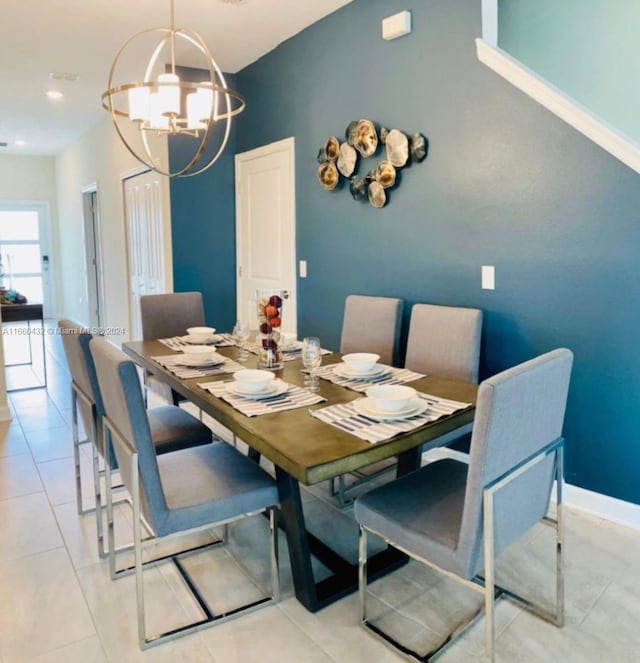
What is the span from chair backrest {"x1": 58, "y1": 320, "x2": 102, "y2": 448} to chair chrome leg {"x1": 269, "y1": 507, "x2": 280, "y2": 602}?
32.6 inches

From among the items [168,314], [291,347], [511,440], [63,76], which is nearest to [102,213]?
[63,76]

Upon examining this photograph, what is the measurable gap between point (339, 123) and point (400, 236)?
0.96 metres

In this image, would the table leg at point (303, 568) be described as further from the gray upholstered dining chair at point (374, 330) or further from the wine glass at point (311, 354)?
the gray upholstered dining chair at point (374, 330)

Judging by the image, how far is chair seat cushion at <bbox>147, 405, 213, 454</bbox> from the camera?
7.79 feet

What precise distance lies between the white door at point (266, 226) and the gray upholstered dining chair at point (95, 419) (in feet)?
5.63

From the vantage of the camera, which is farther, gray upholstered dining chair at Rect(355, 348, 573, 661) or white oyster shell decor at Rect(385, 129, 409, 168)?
white oyster shell decor at Rect(385, 129, 409, 168)

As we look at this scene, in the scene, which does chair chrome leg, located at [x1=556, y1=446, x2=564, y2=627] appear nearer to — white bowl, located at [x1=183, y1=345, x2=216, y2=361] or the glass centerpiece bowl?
the glass centerpiece bowl

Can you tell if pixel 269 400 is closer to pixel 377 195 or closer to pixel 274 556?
pixel 274 556

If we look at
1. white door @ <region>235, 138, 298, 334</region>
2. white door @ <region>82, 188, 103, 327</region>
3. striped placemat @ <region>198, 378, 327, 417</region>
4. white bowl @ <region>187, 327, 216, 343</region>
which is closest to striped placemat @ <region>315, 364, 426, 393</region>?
striped placemat @ <region>198, 378, 327, 417</region>

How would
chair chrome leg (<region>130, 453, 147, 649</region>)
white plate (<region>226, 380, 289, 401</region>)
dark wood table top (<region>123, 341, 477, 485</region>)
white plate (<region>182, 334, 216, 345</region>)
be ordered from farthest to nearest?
white plate (<region>182, 334, 216, 345</region>), white plate (<region>226, 380, 289, 401</region>), chair chrome leg (<region>130, 453, 147, 649</region>), dark wood table top (<region>123, 341, 477, 485</region>)

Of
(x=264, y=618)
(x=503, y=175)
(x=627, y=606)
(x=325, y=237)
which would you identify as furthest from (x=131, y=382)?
(x=325, y=237)

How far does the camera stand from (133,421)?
1587mm

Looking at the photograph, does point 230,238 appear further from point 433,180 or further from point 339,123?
point 433,180

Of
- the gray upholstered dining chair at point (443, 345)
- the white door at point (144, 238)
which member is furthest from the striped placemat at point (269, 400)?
the white door at point (144, 238)
